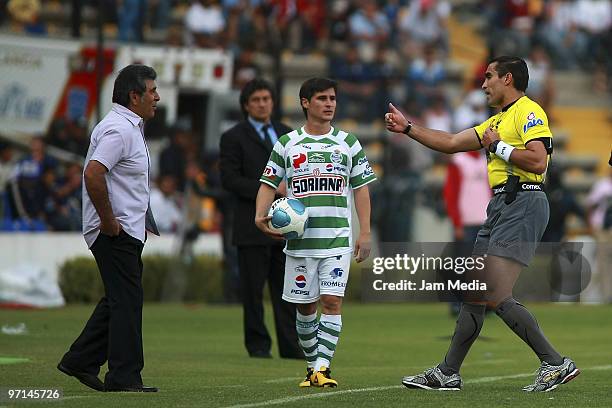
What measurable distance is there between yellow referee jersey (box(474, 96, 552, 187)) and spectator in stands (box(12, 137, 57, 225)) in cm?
1171

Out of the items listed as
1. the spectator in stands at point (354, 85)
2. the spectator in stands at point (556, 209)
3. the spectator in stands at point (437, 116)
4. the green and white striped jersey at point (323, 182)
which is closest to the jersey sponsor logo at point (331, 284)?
the green and white striped jersey at point (323, 182)

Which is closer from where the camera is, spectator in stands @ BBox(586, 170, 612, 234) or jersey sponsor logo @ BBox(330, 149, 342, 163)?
jersey sponsor logo @ BBox(330, 149, 342, 163)

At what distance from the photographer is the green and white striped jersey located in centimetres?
996

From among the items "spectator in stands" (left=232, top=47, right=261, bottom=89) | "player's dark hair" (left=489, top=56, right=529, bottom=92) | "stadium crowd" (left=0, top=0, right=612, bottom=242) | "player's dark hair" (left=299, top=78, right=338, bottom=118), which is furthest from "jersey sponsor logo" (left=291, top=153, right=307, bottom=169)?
"spectator in stands" (left=232, top=47, right=261, bottom=89)

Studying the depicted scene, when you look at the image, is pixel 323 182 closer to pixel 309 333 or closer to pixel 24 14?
pixel 309 333

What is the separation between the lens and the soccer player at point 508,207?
9461mm

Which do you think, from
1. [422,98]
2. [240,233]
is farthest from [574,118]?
[240,233]

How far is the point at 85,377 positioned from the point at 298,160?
2024 mm

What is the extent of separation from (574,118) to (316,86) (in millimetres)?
22858

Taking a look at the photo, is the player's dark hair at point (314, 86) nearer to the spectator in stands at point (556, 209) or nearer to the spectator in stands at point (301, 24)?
the spectator in stands at point (556, 209)

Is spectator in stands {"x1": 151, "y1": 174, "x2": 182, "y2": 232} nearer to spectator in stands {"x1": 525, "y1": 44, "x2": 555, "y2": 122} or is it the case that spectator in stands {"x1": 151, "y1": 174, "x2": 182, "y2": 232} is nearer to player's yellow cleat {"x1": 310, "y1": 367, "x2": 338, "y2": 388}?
spectator in stands {"x1": 525, "y1": 44, "x2": 555, "y2": 122}

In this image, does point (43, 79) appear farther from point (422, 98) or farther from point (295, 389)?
point (295, 389)

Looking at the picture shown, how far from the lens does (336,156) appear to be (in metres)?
9.97

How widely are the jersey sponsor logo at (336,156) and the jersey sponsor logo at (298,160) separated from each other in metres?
0.19
